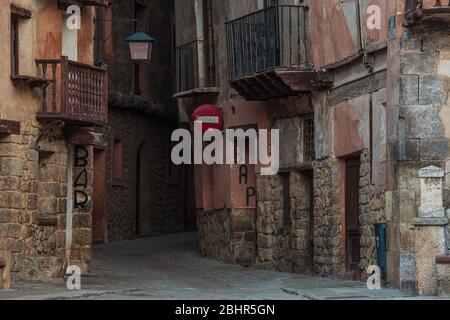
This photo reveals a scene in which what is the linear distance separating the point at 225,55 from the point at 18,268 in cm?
812

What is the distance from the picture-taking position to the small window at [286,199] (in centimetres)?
2891

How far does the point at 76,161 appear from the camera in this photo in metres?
28.0

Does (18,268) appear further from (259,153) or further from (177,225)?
(177,225)

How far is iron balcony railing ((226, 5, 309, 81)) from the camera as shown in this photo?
27.4 metres

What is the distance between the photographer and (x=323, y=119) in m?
26.6

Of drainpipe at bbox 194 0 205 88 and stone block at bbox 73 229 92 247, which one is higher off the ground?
drainpipe at bbox 194 0 205 88

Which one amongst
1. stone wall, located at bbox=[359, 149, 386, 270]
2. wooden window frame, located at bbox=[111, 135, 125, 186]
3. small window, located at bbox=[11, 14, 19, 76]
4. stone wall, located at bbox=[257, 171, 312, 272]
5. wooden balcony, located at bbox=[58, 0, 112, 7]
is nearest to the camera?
stone wall, located at bbox=[359, 149, 386, 270]

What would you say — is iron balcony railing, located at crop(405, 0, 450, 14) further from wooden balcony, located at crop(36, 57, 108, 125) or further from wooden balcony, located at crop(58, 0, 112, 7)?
wooden balcony, located at crop(58, 0, 112, 7)

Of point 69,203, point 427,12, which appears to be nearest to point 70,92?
point 69,203

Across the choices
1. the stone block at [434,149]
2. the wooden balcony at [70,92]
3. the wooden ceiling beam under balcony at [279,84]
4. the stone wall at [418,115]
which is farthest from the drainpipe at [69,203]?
the stone block at [434,149]

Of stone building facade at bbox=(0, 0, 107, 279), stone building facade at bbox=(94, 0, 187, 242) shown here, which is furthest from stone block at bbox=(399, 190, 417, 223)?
stone building facade at bbox=(94, 0, 187, 242)

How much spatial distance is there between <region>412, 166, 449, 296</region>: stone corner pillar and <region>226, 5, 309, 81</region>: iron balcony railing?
6679mm

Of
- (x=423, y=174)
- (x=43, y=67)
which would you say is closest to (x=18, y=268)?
(x=43, y=67)

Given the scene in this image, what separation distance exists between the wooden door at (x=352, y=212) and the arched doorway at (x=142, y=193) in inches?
528
